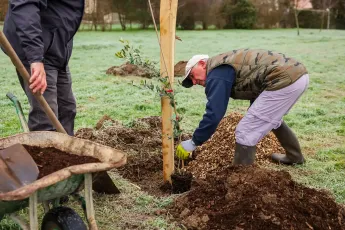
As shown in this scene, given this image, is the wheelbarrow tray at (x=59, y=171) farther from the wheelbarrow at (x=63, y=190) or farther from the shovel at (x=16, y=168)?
the shovel at (x=16, y=168)

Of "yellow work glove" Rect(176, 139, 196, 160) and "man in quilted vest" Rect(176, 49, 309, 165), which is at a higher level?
"man in quilted vest" Rect(176, 49, 309, 165)

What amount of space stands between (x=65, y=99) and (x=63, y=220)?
172 cm

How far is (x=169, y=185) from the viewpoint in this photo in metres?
4.47

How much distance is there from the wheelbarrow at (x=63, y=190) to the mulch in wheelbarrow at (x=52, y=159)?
93mm

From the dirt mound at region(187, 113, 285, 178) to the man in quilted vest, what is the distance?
643 millimetres

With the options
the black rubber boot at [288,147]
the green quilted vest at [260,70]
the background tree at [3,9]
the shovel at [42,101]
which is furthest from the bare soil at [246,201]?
the background tree at [3,9]

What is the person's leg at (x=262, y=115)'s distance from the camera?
4195 millimetres

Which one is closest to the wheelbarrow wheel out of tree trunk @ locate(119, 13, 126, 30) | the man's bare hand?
the man's bare hand

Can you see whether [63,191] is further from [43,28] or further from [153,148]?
[153,148]

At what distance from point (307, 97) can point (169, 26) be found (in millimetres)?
6220

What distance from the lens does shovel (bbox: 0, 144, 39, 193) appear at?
122 inches

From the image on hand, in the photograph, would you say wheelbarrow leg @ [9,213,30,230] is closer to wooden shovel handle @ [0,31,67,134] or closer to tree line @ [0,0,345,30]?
wooden shovel handle @ [0,31,67,134]

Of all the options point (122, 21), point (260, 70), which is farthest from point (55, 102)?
point (122, 21)

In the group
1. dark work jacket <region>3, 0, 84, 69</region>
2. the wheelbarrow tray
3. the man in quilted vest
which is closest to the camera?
the wheelbarrow tray
